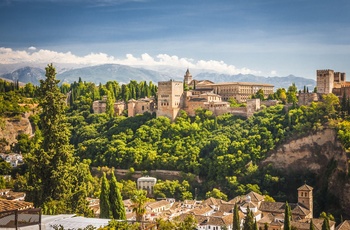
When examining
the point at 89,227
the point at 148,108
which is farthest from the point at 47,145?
the point at 148,108

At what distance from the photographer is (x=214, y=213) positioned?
93.0 ft

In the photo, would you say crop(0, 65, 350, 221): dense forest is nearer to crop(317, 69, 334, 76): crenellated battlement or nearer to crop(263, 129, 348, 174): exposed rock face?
crop(263, 129, 348, 174): exposed rock face

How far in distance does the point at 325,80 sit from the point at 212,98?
10.4 metres

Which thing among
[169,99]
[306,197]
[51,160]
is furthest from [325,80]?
[51,160]

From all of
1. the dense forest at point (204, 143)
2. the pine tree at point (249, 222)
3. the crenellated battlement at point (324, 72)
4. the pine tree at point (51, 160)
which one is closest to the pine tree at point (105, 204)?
the pine tree at point (249, 222)

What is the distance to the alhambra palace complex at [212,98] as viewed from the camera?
41.5 metres

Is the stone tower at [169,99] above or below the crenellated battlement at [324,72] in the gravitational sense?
below

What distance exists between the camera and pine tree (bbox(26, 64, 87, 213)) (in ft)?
38.8

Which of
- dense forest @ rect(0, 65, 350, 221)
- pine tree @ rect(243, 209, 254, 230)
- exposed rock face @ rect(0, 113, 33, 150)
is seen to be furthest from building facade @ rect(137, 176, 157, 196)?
exposed rock face @ rect(0, 113, 33, 150)

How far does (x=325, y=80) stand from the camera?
41469mm

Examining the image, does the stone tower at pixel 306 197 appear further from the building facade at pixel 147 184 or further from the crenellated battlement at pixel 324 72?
the crenellated battlement at pixel 324 72

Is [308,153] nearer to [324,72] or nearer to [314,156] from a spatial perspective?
[314,156]

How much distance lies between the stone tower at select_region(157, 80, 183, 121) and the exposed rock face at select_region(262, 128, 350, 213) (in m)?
10.8

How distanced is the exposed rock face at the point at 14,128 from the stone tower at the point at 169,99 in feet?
46.2
